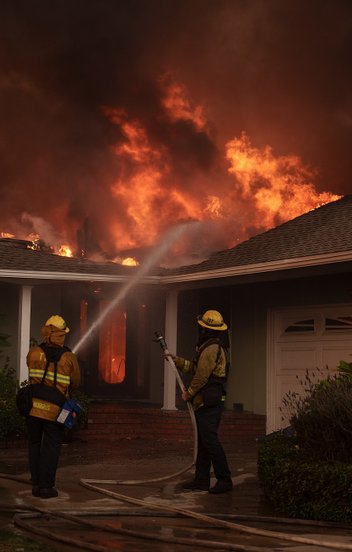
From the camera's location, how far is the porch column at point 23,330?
15.4 m

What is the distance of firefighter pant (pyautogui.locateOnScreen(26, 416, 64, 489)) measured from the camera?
8.84m

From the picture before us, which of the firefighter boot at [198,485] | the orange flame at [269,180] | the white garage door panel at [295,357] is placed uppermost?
the orange flame at [269,180]

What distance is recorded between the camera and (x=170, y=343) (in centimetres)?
1634

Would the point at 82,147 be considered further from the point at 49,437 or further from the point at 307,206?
the point at 49,437

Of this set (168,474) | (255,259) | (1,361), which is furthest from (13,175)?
(168,474)

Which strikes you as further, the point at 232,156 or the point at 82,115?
the point at 82,115

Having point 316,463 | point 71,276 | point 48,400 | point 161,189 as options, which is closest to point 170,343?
point 71,276

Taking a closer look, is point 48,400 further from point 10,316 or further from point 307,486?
point 10,316

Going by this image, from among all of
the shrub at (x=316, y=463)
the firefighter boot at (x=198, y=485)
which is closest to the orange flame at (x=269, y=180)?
the firefighter boot at (x=198, y=485)

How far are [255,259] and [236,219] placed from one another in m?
12.6

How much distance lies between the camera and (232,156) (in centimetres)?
2598

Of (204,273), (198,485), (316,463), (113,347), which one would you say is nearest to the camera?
(316,463)

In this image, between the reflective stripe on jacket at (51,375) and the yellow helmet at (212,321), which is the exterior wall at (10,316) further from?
the yellow helmet at (212,321)

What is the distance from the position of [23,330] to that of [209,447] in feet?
23.0
